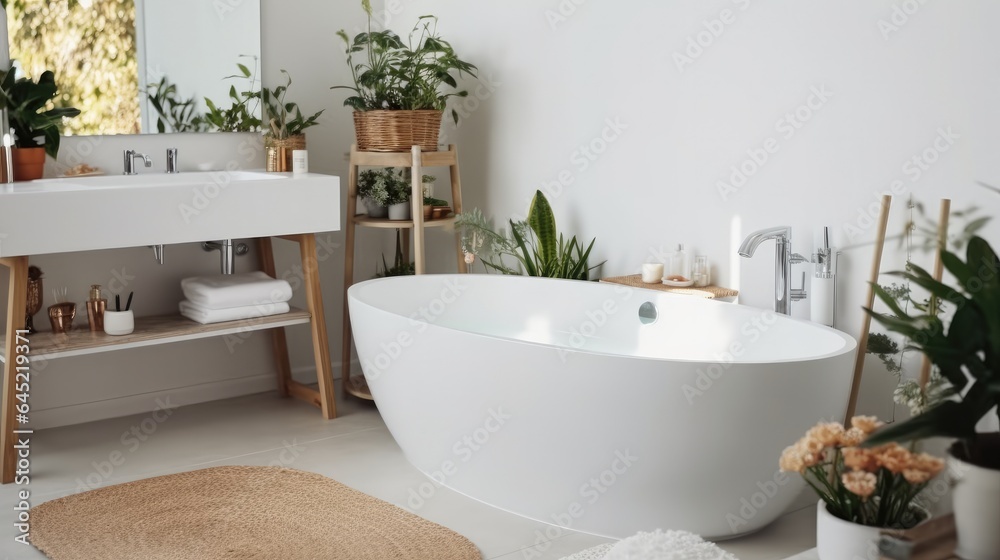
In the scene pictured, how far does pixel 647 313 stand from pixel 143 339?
6.06ft

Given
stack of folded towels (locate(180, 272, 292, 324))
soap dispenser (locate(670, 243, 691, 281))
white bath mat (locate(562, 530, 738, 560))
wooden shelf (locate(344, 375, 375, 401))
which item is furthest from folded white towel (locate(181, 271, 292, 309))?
white bath mat (locate(562, 530, 738, 560))

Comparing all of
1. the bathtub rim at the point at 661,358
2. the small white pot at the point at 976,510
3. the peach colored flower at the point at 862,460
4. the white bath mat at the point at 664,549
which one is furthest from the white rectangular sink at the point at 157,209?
the small white pot at the point at 976,510

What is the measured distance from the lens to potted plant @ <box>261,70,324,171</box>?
407 cm

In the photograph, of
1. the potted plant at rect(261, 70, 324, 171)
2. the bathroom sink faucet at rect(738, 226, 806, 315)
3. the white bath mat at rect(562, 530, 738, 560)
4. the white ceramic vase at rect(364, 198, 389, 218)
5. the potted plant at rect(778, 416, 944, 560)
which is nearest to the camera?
the potted plant at rect(778, 416, 944, 560)

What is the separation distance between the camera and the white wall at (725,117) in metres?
2.65

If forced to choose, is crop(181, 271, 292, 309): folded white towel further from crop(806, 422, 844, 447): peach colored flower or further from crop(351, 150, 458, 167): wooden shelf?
crop(806, 422, 844, 447): peach colored flower

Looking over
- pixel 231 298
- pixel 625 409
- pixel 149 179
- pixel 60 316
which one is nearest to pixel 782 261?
pixel 625 409

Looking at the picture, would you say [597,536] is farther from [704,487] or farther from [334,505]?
[334,505]

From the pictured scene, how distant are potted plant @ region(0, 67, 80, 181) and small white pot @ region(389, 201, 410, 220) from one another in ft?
4.34

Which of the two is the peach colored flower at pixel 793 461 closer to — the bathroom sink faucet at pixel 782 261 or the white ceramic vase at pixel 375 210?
the bathroom sink faucet at pixel 782 261

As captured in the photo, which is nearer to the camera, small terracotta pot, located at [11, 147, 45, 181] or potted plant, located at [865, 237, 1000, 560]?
potted plant, located at [865, 237, 1000, 560]

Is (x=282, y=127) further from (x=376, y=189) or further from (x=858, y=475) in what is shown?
(x=858, y=475)

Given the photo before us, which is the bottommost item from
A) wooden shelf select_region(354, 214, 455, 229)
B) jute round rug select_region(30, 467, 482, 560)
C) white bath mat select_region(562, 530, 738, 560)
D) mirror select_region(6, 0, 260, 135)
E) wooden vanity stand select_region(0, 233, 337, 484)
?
jute round rug select_region(30, 467, 482, 560)

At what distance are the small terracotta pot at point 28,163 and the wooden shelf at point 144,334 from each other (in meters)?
0.58
